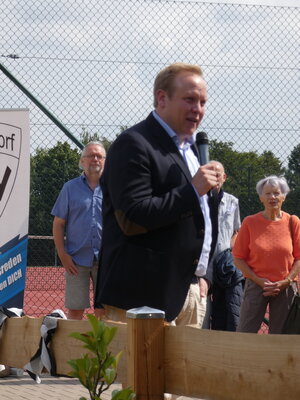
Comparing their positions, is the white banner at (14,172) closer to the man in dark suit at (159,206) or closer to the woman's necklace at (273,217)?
the woman's necklace at (273,217)

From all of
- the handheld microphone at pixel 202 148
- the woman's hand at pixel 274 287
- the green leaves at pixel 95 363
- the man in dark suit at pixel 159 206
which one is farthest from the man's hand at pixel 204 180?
the woman's hand at pixel 274 287

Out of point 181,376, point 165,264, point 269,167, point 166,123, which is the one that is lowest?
point 181,376

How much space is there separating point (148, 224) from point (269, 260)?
4276mm

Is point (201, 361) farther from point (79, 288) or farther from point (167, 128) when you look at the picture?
point (79, 288)

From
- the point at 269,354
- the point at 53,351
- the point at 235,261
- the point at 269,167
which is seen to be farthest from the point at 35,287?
the point at 269,354

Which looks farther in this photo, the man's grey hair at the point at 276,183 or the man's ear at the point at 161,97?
the man's grey hair at the point at 276,183

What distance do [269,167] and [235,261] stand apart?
5.92ft

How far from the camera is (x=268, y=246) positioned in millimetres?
8211

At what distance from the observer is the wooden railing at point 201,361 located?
319 centimetres

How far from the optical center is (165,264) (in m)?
4.15

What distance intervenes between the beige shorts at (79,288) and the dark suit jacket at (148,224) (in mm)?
4080

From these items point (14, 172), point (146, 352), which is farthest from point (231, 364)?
point (14, 172)

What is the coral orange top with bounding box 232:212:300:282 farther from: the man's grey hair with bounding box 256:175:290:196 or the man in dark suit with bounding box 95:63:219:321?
the man in dark suit with bounding box 95:63:219:321

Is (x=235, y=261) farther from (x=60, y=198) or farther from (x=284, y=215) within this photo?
(x=60, y=198)
